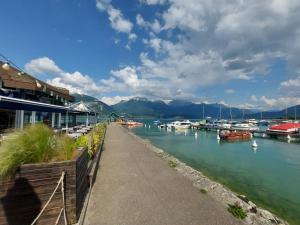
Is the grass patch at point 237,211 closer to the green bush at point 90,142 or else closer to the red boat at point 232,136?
the green bush at point 90,142

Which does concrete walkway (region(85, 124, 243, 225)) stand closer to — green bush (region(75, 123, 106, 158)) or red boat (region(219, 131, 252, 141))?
green bush (region(75, 123, 106, 158))

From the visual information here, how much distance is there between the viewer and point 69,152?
18.2 ft

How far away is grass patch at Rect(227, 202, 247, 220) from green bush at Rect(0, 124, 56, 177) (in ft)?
15.5

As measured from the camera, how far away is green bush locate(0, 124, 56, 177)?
4.27m

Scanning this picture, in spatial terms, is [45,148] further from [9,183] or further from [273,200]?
[273,200]

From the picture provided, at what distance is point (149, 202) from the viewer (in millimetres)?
6488

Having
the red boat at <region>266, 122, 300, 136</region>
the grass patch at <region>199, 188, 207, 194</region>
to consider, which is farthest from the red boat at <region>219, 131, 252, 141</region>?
the grass patch at <region>199, 188, 207, 194</region>

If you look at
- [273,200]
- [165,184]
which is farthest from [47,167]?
A: [273,200]

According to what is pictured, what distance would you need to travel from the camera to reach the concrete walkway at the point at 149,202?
5.43 metres

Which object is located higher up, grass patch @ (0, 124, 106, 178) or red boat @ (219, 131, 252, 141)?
grass patch @ (0, 124, 106, 178)

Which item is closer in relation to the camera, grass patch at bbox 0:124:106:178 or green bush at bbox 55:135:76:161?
grass patch at bbox 0:124:106:178

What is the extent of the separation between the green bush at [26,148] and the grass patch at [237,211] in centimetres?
473

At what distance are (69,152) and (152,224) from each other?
252 cm

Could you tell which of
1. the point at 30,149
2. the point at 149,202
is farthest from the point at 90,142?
the point at 30,149
